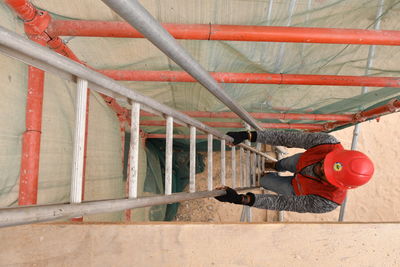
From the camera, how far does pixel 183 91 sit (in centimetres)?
285

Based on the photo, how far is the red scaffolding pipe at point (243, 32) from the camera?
1581 mm

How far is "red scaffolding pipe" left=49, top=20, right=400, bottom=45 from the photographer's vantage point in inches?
62.2

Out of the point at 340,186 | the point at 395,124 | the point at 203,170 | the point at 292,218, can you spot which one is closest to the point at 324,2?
the point at 340,186

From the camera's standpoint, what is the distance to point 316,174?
7.31ft

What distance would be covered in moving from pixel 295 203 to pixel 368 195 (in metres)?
5.61

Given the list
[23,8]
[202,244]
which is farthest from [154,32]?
[23,8]

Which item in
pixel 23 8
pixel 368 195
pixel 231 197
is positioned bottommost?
pixel 368 195

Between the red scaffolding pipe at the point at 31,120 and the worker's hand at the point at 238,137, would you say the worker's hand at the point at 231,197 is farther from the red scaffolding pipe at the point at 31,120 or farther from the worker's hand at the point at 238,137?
the red scaffolding pipe at the point at 31,120

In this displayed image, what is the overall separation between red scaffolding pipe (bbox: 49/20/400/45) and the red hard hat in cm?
80

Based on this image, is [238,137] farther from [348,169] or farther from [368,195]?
[368,195]

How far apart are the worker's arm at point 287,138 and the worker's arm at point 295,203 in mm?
499

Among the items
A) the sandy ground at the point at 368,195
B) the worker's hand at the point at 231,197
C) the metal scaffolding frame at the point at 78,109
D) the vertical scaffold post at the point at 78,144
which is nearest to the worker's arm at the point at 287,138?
the worker's hand at the point at 231,197

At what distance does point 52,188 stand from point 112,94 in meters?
1.42

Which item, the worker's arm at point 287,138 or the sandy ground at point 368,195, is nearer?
the worker's arm at point 287,138
